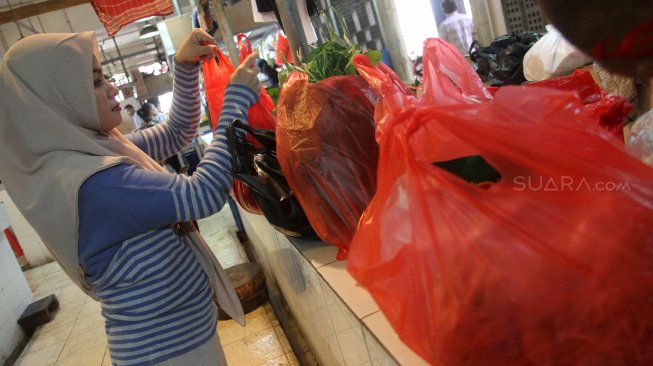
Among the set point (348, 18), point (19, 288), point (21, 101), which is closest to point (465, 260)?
point (21, 101)

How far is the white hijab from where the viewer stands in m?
1.41

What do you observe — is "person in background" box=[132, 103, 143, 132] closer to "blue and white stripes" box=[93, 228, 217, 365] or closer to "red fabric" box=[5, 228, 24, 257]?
"red fabric" box=[5, 228, 24, 257]

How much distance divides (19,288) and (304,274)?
5224 mm

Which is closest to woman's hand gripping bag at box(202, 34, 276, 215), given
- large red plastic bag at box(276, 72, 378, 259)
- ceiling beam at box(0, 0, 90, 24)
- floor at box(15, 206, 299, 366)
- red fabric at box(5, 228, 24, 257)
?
large red plastic bag at box(276, 72, 378, 259)

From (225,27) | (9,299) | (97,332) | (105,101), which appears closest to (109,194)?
(105,101)

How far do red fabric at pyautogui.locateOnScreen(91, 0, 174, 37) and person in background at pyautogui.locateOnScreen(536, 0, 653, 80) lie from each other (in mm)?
6977

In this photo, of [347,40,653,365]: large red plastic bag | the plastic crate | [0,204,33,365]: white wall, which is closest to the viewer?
[347,40,653,365]: large red plastic bag

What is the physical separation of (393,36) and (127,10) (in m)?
4.62

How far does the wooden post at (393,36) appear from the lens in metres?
8.75

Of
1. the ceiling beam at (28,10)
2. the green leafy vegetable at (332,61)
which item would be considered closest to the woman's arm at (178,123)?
the green leafy vegetable at (332,61)

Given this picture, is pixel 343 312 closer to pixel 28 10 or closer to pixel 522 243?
pixel 522 243

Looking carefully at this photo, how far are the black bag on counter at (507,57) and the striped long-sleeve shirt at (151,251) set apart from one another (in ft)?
9.47

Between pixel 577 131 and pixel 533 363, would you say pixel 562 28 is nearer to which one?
pixel 577 131

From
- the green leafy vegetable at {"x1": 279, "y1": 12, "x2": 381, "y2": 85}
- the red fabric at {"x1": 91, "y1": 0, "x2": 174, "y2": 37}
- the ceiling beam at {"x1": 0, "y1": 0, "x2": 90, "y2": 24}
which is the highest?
the ceiling beam at {"x1": 0, "y1": 0, "x2": 90, "y2": 24}
